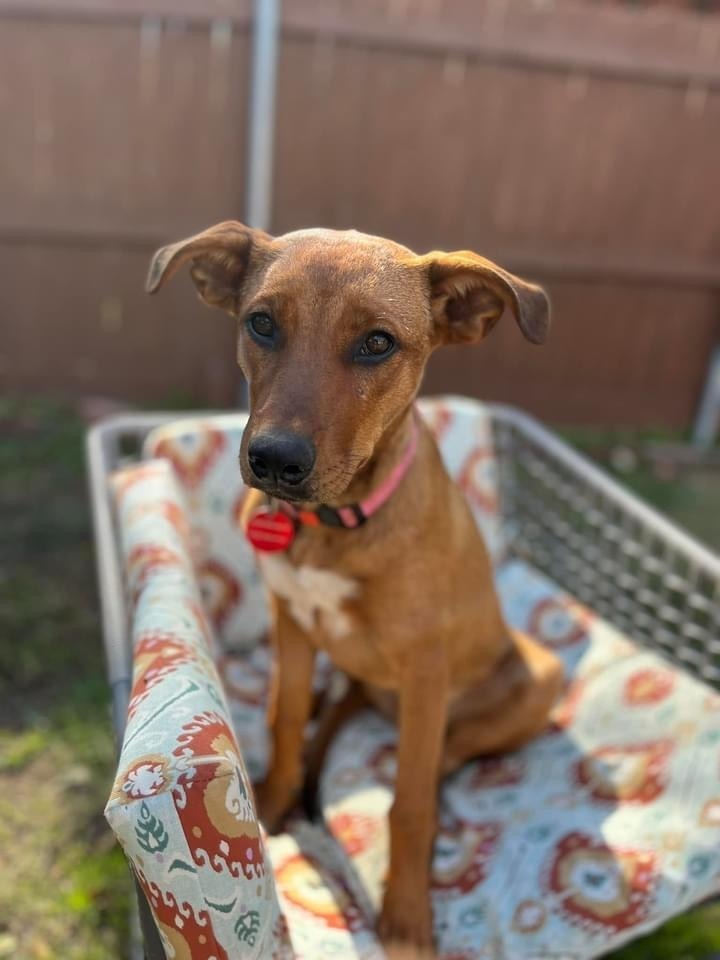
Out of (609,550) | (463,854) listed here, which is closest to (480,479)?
(609,550)

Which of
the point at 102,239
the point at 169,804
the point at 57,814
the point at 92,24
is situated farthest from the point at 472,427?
the point at 92,24

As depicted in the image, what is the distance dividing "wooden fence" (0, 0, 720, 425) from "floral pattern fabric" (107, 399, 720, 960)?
2740 mm

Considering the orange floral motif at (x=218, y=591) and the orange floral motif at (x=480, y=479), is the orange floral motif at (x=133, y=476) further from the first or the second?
the orange floral motif at (x=480, y=479)

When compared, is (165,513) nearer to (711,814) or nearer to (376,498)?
(376,498)

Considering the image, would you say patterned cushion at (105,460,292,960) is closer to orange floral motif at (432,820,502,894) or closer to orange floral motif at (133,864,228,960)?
orange floral motif at (133,864,228,960)

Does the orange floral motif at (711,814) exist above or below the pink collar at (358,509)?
below

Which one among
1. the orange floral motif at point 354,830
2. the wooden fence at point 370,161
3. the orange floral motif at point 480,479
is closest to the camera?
the orange floral motif at point 354,830

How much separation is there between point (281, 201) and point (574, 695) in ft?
12.3

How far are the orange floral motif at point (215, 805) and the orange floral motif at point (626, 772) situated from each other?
1.35m

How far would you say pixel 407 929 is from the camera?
7.06ft

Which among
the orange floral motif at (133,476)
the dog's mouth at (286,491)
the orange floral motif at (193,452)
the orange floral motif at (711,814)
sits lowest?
the orange floral motif at (711,814)

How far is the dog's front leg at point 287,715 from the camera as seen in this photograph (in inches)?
101

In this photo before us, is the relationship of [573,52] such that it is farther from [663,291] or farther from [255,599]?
[255,599]

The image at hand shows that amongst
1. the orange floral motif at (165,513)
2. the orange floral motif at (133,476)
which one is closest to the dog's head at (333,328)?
the orange floral motif at (165,513)
